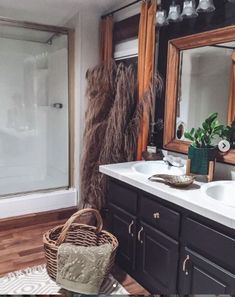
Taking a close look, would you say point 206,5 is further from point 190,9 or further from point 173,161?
point 173,161

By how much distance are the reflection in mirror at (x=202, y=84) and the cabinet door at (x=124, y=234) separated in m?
0.81

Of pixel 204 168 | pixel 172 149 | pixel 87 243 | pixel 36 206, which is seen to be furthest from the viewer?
pixel 36 206

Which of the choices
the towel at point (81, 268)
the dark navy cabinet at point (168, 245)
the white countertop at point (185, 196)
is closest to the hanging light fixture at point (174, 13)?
the white countertop at point (185, 196)

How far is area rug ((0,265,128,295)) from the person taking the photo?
2117mm

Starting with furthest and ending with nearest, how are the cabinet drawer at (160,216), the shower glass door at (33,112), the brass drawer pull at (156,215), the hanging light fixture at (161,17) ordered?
the shower glass door at (33,112) → the hanging light fixture at (161,17) → the brass drawer pull at (156,215) → the cabinet drawer at (160,216)

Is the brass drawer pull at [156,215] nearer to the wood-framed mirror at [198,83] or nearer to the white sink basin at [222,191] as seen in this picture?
the white sink basin at [222,191]

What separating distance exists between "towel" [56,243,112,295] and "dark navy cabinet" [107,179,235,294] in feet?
0.91

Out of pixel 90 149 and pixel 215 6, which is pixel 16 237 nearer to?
pixel 90 149

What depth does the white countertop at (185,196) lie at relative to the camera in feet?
4.83

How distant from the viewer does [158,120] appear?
2699 mm

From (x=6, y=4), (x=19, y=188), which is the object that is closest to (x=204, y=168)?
(x=19, y=188)

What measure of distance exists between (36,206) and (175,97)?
1.91m

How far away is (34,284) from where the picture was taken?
86.5 inches

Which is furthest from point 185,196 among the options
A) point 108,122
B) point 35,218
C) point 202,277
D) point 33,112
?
point 33,112
